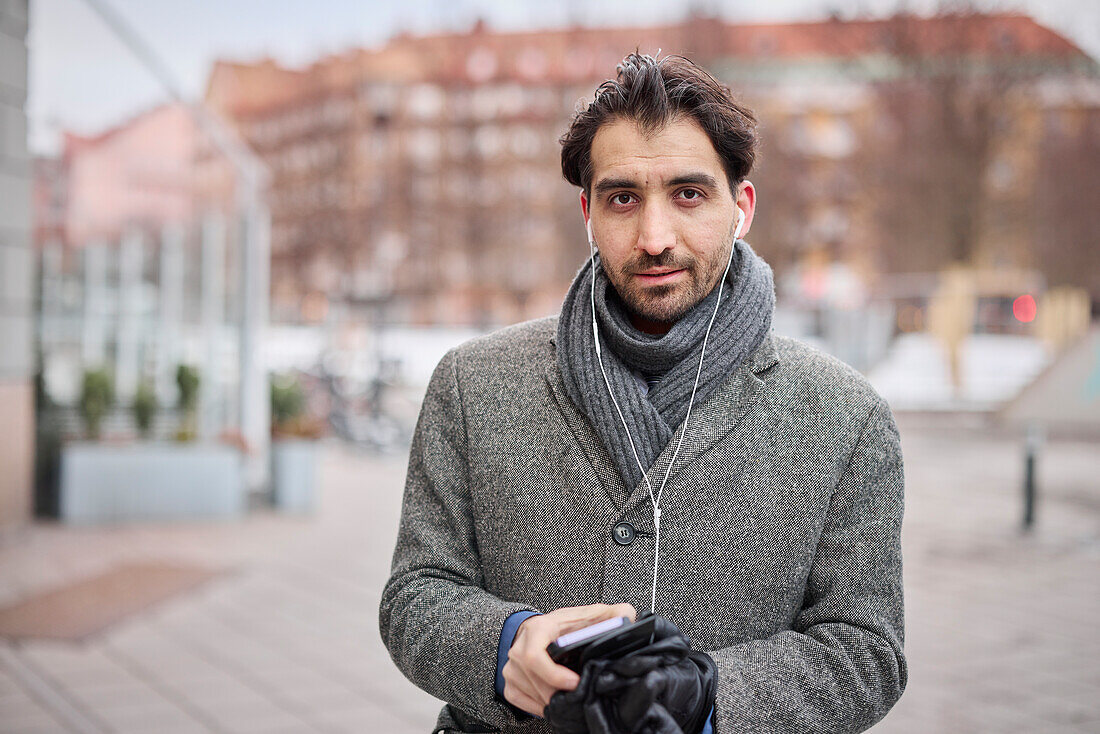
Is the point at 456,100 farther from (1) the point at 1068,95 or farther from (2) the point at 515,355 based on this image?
(2) the point at 515,355

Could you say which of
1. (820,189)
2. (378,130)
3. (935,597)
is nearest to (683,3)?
(820,189)

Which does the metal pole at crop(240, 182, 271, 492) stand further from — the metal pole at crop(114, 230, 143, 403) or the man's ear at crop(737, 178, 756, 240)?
the man's ear at crop(737, 178, 756, 240)

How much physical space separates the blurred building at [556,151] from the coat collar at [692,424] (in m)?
9.33

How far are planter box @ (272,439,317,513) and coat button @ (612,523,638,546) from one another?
26.6 ft

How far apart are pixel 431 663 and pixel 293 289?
39.8 meters

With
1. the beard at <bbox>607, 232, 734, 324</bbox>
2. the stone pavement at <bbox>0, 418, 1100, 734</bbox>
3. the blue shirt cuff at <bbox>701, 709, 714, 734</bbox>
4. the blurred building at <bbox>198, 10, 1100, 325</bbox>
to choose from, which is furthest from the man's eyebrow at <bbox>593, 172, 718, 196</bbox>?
the blurred building at <bbox>198, 10, 1100, 325</bbox>

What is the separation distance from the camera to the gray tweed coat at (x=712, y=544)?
5.25 feet

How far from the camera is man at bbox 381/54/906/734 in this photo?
63.6 inches

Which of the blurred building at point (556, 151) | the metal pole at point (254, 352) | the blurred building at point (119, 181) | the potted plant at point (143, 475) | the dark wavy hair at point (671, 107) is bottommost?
the potted plant at point (143, 475)

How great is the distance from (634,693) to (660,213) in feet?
2.35

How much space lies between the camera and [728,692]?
Result: 1.54 m

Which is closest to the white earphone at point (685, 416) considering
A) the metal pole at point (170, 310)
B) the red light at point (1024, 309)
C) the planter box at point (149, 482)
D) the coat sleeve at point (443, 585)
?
the coat sleeve at point (443, 585)

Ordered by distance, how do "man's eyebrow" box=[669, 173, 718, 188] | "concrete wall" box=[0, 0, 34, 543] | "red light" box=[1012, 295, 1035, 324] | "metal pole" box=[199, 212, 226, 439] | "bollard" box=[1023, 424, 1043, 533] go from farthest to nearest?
1. "red light" box=[1012, 295, 1035, 324]
2. "metal pole" box=[199, 212, 226, 439]
3. "bollard" box=[1023, 424, 1043, 533]
4. "concrete wall" box=[0, 0, 34, 543]
5. "man's eyebrow" box=[669, 173, 718, 188]

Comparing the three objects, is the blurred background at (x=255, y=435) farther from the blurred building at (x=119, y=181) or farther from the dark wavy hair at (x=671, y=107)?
the dark wavy hair at (x=671, y=107)
